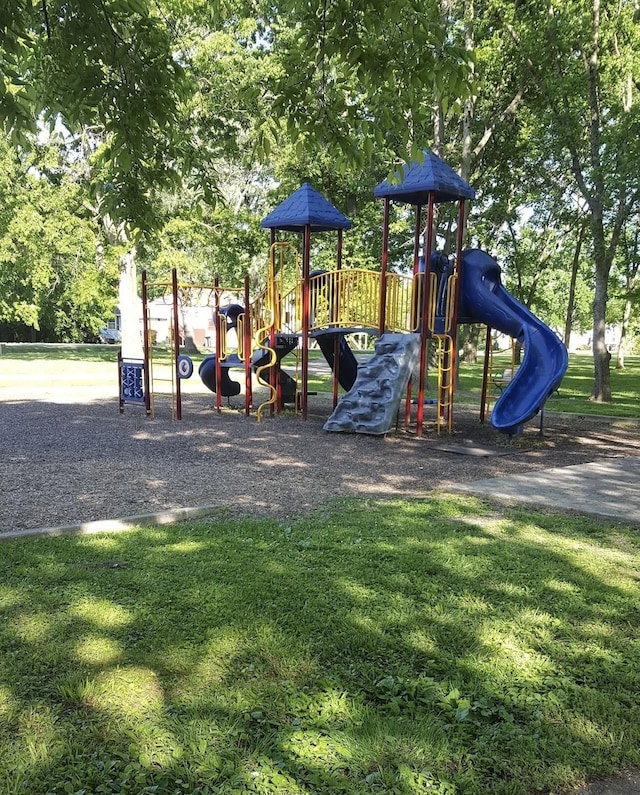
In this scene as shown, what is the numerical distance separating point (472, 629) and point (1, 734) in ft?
7.21

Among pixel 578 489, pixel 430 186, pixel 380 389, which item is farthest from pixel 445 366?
pixel 578 489

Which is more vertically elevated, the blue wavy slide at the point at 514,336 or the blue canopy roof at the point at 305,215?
the blue canopy roof at the point at 305,215

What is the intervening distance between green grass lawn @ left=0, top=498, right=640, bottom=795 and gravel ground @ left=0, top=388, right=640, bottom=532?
4.56 ft

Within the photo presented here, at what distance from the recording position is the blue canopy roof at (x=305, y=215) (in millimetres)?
13234

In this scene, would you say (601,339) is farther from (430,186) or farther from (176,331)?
(176,331)

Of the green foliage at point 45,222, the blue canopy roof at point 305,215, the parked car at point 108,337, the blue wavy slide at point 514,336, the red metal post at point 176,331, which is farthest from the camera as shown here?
the parked car at point 108,337

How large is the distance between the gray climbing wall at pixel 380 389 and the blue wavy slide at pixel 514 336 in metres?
1.38

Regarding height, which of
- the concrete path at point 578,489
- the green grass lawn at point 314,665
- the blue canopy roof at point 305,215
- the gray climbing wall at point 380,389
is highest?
the blue canopy roof at point 305,215

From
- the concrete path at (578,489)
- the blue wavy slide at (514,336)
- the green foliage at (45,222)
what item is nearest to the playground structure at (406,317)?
the blue wavy slide at (514,336)

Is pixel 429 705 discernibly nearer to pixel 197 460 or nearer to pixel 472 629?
pixel 472 629

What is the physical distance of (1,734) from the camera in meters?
2.43

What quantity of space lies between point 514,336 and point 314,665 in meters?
9.54

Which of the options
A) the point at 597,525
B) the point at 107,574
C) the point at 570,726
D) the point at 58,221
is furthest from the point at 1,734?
the point at 58,221

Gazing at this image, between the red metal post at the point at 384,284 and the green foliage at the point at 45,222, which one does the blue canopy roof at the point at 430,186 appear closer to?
the red metal post at the point at 384,284
